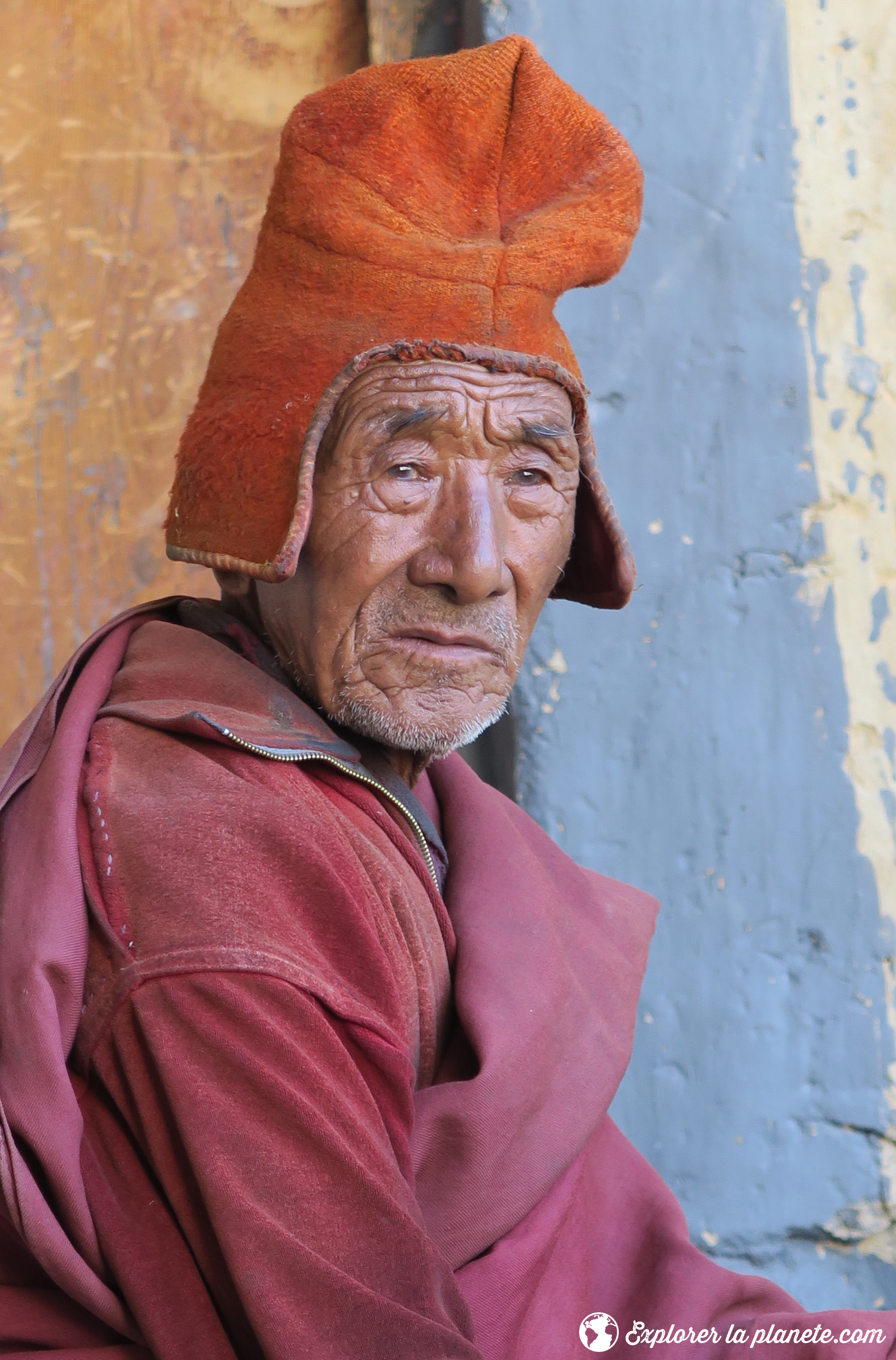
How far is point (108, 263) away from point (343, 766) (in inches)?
58.7

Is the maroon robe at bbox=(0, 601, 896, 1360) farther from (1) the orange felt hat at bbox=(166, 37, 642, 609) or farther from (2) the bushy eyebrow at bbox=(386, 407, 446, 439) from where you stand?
(2) the bushy eyebrow at bbox=(386, 407, 446, 439)

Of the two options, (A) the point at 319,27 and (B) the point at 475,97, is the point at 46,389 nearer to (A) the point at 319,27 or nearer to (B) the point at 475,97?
(A) the point at 319,27

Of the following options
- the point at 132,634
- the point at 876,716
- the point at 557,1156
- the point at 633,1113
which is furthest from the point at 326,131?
the point at 633,1113

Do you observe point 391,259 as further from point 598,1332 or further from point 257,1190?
point 598,1332

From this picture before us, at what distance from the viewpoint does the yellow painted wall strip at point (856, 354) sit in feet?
8.70

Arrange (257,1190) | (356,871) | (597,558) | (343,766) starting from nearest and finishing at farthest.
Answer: (257,1190)
(356,871)
(343,766)
(597,558)

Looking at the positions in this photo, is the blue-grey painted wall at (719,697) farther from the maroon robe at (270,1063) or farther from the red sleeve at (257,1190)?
the red sleeve at (257,1190)

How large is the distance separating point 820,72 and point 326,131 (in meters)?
1.33

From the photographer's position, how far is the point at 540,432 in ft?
5.92

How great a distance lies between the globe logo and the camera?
1744 millimetres

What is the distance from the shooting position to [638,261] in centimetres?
264

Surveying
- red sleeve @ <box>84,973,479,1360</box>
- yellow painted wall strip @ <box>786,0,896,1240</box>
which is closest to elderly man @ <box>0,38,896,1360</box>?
red sleeve @ <box>84,973,479,1360</box>

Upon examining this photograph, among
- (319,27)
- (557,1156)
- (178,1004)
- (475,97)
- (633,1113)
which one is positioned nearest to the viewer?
(178,1004)

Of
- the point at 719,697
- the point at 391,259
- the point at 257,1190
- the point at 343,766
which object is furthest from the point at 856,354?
the point at 257,1190
